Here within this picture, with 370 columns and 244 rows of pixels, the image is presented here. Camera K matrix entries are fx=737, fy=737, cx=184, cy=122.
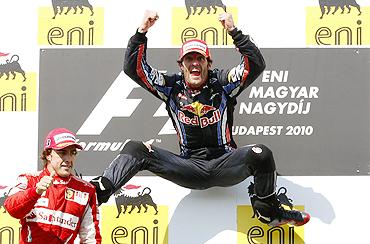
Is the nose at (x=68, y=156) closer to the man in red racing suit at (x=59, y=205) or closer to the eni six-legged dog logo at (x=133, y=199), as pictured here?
the man in red racing suit at (x=59, y=205)

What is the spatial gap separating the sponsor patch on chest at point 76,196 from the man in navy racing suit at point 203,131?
0.24 m

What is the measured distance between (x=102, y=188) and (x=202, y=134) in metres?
0.54

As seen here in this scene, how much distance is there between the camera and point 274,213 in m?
3.10

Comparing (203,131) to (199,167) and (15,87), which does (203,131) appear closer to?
(199,167)

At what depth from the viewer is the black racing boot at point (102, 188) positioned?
294 cm

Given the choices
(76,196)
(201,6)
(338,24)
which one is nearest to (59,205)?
(76,196)

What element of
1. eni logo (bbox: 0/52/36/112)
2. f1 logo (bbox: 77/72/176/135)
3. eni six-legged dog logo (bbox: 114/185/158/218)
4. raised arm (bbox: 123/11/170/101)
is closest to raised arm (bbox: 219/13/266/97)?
raised arm (bbox: 123/11/170/101)

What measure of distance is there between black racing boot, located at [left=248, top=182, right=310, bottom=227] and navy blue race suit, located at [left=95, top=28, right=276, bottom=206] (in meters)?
0.04

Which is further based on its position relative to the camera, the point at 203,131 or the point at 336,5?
the point at 336,5

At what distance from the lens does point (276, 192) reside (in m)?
3.32

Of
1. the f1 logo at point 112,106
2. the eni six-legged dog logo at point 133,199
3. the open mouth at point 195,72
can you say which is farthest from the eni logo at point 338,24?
the eni six-legged dog logo at point 133,199

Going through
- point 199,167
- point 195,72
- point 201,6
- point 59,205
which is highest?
point 201,6

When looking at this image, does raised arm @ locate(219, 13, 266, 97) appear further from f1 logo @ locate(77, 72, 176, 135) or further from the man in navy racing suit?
f1 logo @ locate(77, 72, 176, 135)

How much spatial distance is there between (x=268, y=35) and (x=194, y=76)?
470 millimetres
